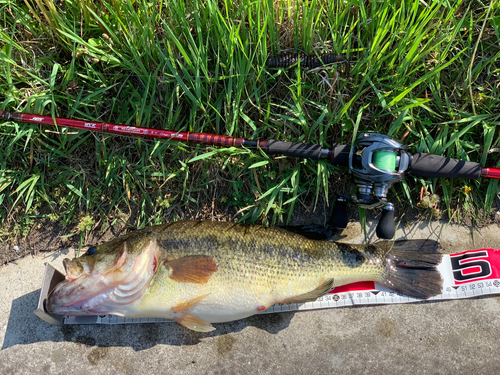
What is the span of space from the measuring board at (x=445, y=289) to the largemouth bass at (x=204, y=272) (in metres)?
0.26

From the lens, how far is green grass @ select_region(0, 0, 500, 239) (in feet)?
8.36

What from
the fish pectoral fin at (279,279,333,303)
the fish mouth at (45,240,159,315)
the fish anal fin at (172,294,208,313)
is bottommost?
the fish pectoral fin at (279,279,333,303)

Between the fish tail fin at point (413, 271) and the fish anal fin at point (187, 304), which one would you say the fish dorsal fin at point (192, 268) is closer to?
the fish anal fin at point (187, 304)

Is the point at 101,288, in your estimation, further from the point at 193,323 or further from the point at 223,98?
the point at 223,98

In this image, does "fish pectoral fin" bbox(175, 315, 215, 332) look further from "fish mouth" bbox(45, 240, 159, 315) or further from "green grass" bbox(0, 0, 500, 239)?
"green grass" bbox(0, 0, 500, 239)

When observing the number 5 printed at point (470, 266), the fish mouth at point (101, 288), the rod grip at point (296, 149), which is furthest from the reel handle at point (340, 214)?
the fish mouth at point (101, 288)

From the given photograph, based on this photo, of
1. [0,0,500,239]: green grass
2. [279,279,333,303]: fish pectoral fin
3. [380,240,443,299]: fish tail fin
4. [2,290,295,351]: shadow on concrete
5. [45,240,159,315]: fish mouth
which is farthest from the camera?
[2,290,295,351]: shadow on concrete

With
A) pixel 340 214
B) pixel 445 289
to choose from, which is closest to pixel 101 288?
pixel 340 214

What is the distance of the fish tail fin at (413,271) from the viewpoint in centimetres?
266

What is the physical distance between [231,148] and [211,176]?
1.16 feet

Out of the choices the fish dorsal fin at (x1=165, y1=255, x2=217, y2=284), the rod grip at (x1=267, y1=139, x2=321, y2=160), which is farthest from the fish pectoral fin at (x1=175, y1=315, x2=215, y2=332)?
the rod grip at (x1=267, y1=139, x2=321, y2=160)

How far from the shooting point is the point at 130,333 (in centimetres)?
283

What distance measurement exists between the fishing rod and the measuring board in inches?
24.4

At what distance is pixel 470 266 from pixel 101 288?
2.89 meters
